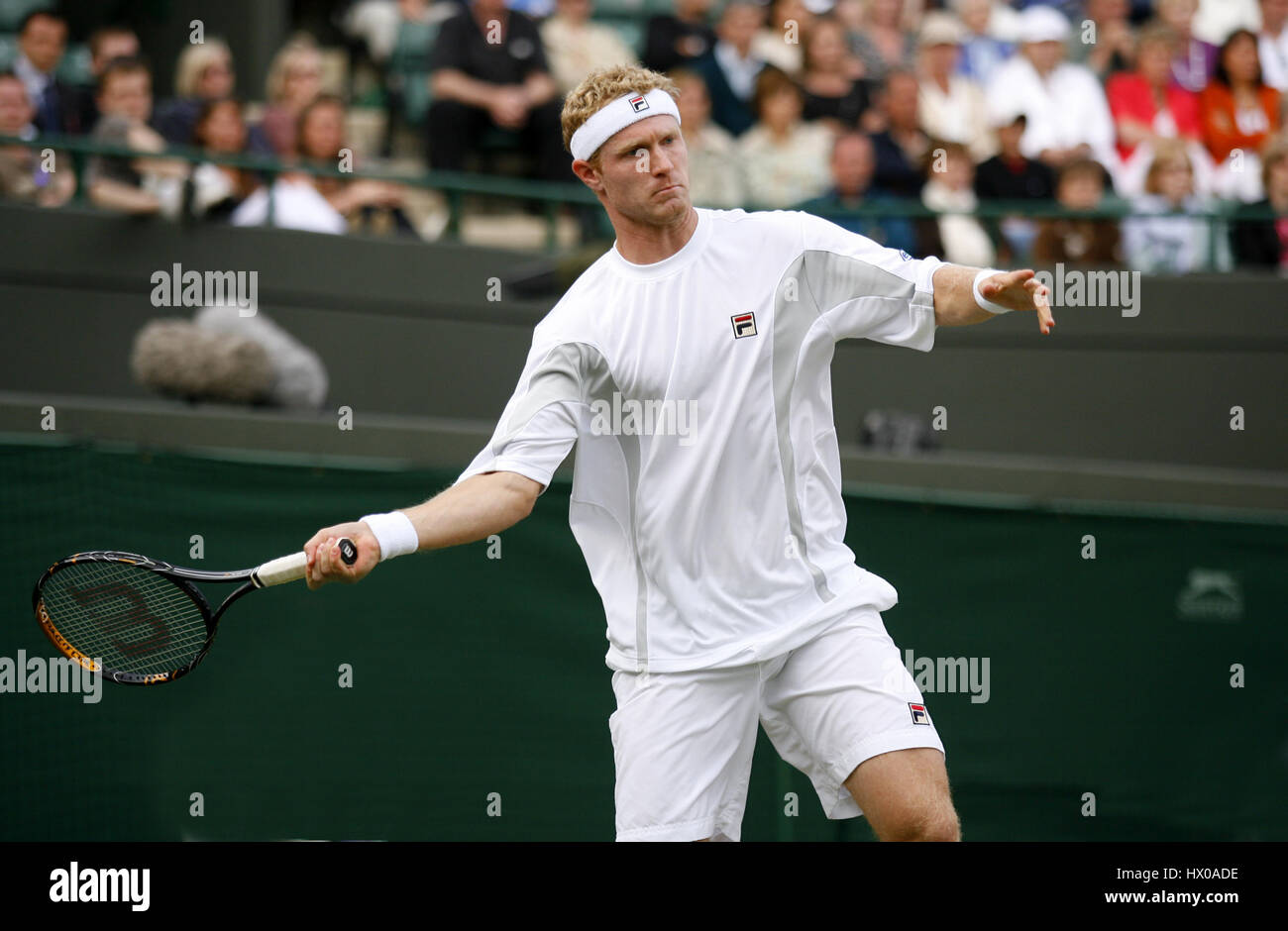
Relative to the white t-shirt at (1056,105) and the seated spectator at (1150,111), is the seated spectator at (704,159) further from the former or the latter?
the seated spectator at (1150,111)

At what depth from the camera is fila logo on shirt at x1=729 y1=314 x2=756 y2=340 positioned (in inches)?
182

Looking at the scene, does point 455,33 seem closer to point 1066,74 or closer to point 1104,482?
point 1066,74

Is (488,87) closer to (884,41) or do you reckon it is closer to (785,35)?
(785,35)

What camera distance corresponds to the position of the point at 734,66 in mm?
10367

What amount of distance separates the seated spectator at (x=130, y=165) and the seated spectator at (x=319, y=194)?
0.38 metres

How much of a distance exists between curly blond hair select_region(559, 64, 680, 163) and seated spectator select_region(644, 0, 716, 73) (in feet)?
18.5

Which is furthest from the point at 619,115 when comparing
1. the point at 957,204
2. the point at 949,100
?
the point at 949,100

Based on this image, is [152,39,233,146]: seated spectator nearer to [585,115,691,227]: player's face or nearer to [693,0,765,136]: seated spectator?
[693,0,765,136]: seated spectator

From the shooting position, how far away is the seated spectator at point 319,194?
9234mm

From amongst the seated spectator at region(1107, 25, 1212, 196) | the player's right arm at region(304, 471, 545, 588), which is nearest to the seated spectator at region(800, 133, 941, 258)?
the seated spectator at region(1107, 25, 1212, 196)

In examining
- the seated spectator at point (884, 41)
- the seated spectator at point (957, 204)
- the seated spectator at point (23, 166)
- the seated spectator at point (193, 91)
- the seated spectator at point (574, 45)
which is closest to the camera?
A: the seated spectator at point (23, 166)

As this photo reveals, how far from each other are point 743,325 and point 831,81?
5.94 metres

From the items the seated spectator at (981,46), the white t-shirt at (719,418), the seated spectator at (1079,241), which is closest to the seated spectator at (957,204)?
the seated spectator at (1079,241)
